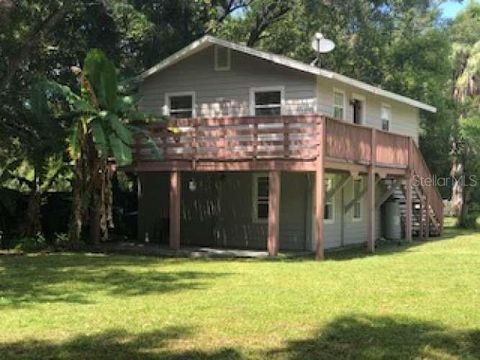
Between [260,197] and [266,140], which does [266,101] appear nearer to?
[260,197]

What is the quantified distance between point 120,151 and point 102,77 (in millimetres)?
2001

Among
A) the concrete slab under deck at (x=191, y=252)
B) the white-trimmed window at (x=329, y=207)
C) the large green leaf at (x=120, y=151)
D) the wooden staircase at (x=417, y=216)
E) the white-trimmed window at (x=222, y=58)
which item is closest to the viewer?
the large green leaf at (x=120, y=151)

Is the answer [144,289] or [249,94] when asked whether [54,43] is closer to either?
[249,94]

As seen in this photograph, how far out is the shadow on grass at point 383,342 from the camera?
23.9 feet

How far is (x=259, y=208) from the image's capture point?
21.3 m

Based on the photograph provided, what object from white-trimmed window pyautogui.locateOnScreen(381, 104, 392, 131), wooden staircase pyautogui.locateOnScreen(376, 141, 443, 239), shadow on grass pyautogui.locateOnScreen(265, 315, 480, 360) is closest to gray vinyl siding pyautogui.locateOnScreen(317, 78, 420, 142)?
white-trimmed window pyautogui.locateOnScreen(381, 104, 392, 131)

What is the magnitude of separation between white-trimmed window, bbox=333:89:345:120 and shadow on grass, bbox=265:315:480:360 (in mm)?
12676

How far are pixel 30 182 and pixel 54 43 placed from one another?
594 centimetres

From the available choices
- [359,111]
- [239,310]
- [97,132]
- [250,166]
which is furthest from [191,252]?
[239,310]

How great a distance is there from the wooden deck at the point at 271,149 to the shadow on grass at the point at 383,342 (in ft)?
28.1

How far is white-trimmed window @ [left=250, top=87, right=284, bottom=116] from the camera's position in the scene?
67.0 ft

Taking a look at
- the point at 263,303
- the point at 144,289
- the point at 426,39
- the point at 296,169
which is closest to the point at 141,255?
the point at 296,169

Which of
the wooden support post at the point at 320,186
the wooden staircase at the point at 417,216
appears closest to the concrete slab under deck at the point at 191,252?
the wooden support post at the point at 320,186

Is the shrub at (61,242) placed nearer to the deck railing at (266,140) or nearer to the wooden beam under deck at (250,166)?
the wooden beam under deck at (250,166)
